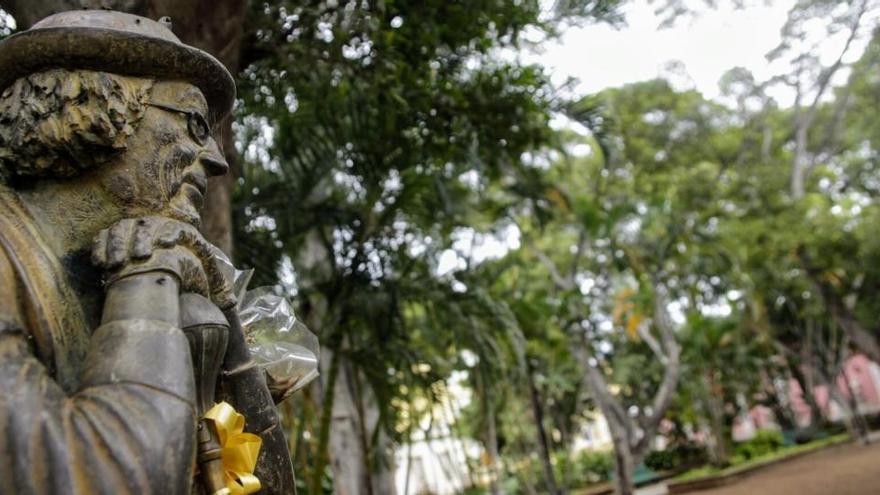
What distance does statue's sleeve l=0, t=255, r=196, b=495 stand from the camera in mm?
841

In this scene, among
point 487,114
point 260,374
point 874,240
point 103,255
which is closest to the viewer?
point 103,255

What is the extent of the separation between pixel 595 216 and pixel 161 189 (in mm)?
7114

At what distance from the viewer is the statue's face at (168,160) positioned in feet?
3.77

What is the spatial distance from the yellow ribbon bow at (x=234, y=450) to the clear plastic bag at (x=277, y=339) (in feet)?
1.00

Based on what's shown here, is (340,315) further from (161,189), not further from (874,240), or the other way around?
(874,240)

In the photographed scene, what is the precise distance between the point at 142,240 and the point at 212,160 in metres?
0.26

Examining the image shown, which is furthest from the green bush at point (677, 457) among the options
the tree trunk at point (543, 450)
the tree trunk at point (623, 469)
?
the tree trunk at point (623, 469)

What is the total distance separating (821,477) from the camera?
1174 cm

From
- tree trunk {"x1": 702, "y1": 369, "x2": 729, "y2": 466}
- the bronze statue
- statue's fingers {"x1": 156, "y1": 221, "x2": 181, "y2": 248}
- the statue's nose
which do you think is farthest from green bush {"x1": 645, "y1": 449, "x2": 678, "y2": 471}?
statue's fingers {"x1": 156, "y1": 221, "x2": 181, "y2": 248}

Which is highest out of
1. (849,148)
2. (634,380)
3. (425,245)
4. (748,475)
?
(849,148)

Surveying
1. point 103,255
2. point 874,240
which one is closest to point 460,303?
point 103,255

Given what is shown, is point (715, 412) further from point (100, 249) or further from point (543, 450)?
point (100, 249)

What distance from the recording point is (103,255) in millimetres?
1046

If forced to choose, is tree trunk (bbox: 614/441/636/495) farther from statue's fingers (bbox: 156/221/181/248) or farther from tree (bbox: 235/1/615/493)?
statue's fingers (bbox: 156/221/181/248)
